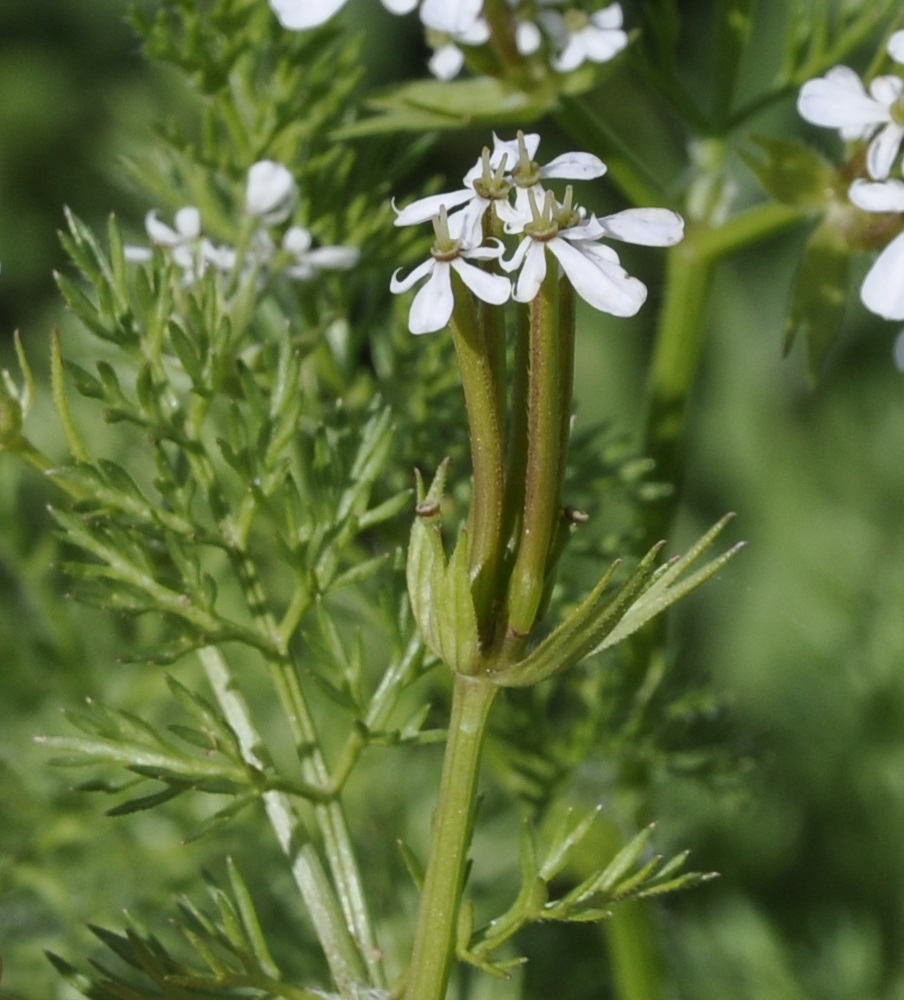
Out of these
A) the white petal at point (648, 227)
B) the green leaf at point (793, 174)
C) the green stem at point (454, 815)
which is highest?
the green leaf at point (793, 174)

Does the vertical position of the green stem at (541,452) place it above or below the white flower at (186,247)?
below

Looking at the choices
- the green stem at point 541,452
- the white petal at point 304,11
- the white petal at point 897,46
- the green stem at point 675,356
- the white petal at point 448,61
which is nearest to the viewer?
the green stem at point 541,452

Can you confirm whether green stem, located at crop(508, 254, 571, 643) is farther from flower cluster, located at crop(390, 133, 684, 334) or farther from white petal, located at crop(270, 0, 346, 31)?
white petal, located at crop(270, 0, 346, 31)

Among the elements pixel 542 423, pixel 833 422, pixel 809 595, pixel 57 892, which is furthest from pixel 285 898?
pixel 833 422

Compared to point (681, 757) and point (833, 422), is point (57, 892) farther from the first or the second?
point (833, 422)

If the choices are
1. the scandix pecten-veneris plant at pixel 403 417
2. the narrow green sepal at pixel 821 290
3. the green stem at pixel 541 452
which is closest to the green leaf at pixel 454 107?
the scandix pecten-veneris plant at pixel 403 417

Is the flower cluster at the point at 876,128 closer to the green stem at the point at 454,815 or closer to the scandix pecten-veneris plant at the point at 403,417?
the scandix pecten-veneris plant at the point at 403,417

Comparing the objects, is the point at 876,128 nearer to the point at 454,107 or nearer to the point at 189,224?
the point at 454,107
